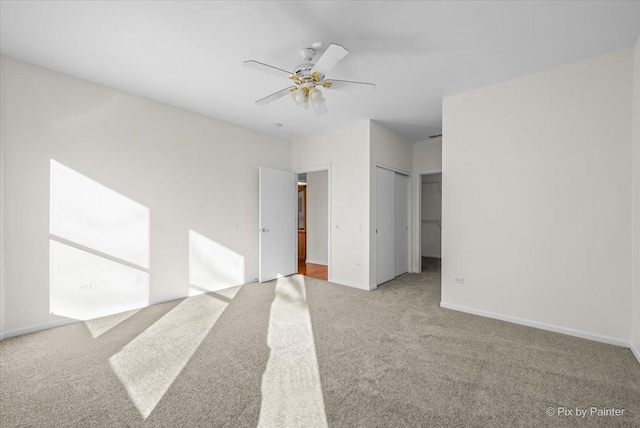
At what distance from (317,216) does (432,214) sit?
131 inches

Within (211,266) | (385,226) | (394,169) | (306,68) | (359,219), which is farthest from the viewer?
(394,169)

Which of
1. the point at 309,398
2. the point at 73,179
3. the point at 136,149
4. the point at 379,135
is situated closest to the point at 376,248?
the point at 379,135

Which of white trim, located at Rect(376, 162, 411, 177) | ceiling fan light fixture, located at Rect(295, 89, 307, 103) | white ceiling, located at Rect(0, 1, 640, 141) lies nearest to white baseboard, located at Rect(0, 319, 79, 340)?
white ceiling, located at Rect(0, 1, 640, 141)

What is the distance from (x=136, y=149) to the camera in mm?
3572

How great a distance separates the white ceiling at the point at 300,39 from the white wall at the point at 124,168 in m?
0.30

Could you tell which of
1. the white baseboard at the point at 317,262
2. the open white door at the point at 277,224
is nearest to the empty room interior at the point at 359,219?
the open white door at the point at 277,224

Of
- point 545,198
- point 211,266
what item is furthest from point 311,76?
point 211,266

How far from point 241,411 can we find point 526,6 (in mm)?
3380

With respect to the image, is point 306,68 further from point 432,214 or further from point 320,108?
point 432,214

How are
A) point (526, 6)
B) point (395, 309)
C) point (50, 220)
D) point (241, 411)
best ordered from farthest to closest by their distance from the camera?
point (395, 309) → point (50, 220) → point (526, 6) → point (241, 411)

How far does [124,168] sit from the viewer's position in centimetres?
346

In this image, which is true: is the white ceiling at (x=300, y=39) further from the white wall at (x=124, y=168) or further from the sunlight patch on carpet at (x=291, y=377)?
the sunlight patch on carpet at (x=291, y=377)

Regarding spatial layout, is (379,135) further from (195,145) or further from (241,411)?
(241,411)

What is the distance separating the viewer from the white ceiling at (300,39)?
2.08 meters
